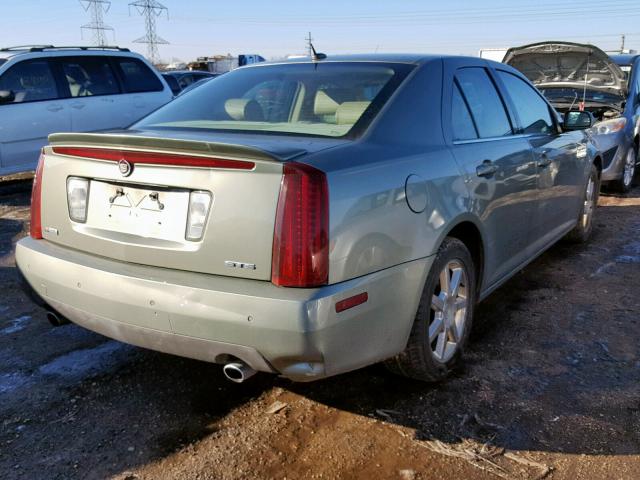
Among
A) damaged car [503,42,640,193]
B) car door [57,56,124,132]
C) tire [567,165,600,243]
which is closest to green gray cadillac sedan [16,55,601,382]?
tire [567,165,600,243]

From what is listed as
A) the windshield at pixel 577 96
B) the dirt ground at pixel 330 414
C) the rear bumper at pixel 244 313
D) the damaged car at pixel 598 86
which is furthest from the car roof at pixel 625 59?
the rear bumper at pixel 244 313

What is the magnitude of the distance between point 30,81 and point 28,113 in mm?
470

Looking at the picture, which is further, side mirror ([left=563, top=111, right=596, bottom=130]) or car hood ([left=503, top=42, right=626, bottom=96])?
car hood ([left=503, top=42, right=626, bottom=96])

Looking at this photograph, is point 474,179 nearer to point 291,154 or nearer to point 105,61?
point 291,154

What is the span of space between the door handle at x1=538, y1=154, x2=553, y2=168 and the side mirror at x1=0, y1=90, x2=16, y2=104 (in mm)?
6730

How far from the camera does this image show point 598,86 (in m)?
8.19

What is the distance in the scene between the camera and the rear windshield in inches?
115

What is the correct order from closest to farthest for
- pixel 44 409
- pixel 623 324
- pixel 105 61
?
pixel 44 409 → pixel 623 324 → pixel 105 61

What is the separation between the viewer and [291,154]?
2.34m

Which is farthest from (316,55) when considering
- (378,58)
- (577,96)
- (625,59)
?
(625,59)

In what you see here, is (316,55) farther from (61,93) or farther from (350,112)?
(61,93)

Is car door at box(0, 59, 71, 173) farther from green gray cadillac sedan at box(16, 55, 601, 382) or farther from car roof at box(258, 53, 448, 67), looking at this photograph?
car roof at box(258, 53, 448, 67)

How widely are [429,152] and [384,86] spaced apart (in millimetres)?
407

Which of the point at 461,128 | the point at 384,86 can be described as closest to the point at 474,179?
the point at 461,128
